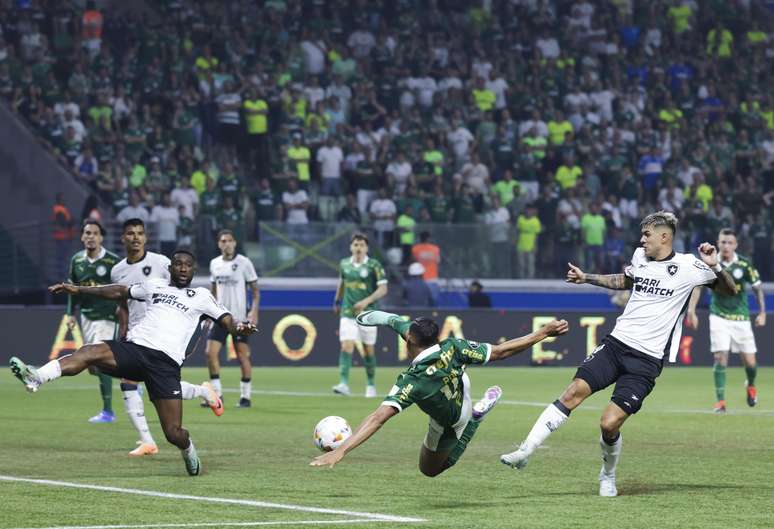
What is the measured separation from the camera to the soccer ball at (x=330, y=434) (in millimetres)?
11141

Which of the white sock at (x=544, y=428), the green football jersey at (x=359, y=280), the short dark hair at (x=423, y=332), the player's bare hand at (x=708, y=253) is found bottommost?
the green football jersey at (x=359, y=280)

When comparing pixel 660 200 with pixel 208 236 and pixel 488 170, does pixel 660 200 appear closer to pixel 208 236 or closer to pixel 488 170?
pixel 488 170

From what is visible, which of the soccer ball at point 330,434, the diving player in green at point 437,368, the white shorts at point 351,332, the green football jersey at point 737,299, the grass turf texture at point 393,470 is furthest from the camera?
the white shorts at point 351,332

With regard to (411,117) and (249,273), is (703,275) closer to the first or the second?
(249,273)

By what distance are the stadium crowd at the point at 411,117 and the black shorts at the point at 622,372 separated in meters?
18.9

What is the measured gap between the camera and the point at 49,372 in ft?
40.0

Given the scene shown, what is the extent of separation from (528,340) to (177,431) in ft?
10.8

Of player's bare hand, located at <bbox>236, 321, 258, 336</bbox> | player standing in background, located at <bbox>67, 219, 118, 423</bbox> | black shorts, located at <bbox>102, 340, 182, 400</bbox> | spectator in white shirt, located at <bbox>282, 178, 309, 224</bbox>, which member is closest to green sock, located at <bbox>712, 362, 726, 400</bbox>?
player standing in background, located at <bbox>67, 219, 118, 423</bbox>

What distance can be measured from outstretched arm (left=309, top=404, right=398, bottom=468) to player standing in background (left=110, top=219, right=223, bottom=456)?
10.3 feet

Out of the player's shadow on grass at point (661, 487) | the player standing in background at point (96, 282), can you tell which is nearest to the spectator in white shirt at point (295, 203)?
the player standing in background at point (96, 282)

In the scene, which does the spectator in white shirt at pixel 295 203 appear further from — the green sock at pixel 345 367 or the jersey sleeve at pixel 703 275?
the jersey sleeve at pixel 703 275

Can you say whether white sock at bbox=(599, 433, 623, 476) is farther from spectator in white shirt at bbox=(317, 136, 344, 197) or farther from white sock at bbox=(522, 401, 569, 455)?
spectator in white shirt at bbox=(317, 136, 344, 197)

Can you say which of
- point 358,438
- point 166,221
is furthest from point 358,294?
point 358,438

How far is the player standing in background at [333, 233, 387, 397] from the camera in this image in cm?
2264
